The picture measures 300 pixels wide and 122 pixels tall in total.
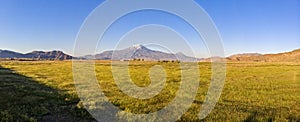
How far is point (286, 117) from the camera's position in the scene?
1385cm

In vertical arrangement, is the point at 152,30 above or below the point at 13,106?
above

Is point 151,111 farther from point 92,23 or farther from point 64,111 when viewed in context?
point 92,23

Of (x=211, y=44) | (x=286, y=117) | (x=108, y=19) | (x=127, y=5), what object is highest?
(x=127, y=5)

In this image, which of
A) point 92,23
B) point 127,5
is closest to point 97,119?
point 92,23

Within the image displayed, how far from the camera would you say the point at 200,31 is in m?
16.2

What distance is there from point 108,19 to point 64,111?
543 centimetres

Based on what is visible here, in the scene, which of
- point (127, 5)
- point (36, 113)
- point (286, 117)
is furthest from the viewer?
point (127, 5)

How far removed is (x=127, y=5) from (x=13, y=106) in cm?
879

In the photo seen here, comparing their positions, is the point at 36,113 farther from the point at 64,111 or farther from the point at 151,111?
the point at 151,111

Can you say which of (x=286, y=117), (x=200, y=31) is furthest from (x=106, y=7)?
(x=286, y=117)

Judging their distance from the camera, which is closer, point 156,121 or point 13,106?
point 156,121

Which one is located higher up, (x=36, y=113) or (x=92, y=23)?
(x=92, y=23)

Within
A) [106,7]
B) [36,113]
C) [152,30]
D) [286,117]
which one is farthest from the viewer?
[152,30]

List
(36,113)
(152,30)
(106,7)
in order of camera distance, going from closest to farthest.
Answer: (36,113), (106,7), (152,30)
